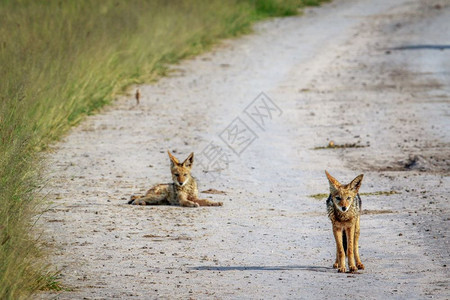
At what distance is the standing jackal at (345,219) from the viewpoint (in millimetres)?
7879

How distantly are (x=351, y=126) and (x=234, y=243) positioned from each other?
6.68m

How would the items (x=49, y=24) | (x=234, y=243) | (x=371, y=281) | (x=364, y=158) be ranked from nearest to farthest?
(x=371, y=281)
(x=234, y=243)
(x=364, y=158)
(x=49, y=24)

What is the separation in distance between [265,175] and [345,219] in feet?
14.7

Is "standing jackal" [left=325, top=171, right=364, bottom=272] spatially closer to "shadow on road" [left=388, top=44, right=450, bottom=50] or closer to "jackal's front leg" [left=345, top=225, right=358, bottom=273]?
"jackal's front leg" [left=345, top=225, right=358, bottom=273]

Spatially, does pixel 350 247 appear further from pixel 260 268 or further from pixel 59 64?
pixel 59 64

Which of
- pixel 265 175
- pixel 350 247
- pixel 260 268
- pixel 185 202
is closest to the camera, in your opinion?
pixel 350 247

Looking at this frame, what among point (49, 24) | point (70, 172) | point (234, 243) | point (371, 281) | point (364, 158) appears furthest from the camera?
point (49, 24)

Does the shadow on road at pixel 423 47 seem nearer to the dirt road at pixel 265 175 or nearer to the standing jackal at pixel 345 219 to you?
the dirt road at pixel 265 175

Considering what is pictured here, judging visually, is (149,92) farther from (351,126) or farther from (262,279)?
(262,279)

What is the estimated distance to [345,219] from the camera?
7.94 m

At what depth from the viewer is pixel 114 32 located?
19.0 meters

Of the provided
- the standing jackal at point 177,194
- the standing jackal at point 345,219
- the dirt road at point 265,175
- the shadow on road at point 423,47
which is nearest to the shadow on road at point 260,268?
the dirt road at point 265,175

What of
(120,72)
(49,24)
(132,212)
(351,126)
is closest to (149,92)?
(120,72)

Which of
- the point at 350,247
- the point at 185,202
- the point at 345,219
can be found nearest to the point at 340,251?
the point at 350,247
